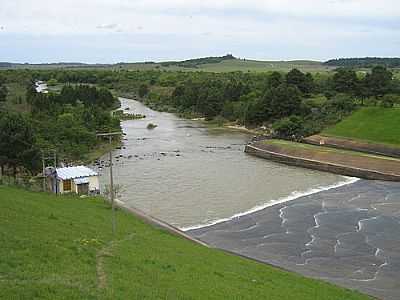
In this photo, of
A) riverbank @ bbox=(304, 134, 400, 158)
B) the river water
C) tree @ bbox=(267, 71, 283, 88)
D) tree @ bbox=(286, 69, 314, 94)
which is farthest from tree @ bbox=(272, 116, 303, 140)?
tree @ bbox=(267, 71, 283, 88)

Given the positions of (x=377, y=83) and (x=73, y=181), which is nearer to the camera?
(x=73, y=181)

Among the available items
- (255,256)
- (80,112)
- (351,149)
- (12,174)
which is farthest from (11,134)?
(351,149)

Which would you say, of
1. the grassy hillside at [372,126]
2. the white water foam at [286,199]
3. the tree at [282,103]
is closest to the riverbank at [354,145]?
the grassy hillside at [372,126]

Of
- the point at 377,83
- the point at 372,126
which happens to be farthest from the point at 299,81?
the point at 372,126

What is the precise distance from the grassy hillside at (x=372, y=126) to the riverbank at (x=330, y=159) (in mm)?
Result: 6218

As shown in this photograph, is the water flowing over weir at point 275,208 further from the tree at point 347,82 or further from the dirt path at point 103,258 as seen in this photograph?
the tree at point 347,82

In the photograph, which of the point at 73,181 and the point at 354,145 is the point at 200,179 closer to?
the point at 73,181

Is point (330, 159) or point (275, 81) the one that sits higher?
point (275, 81)

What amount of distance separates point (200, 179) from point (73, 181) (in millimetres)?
12924

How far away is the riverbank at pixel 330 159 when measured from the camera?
43469 mm

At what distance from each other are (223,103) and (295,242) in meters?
61.7

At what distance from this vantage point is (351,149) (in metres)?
54.5

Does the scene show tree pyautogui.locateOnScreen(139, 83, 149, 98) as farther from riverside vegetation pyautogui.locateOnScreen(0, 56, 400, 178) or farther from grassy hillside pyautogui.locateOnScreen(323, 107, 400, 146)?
grassy hillside pyautogui.locateOnScreen(323, 107, 400, 146)

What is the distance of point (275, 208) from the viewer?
3238cm
